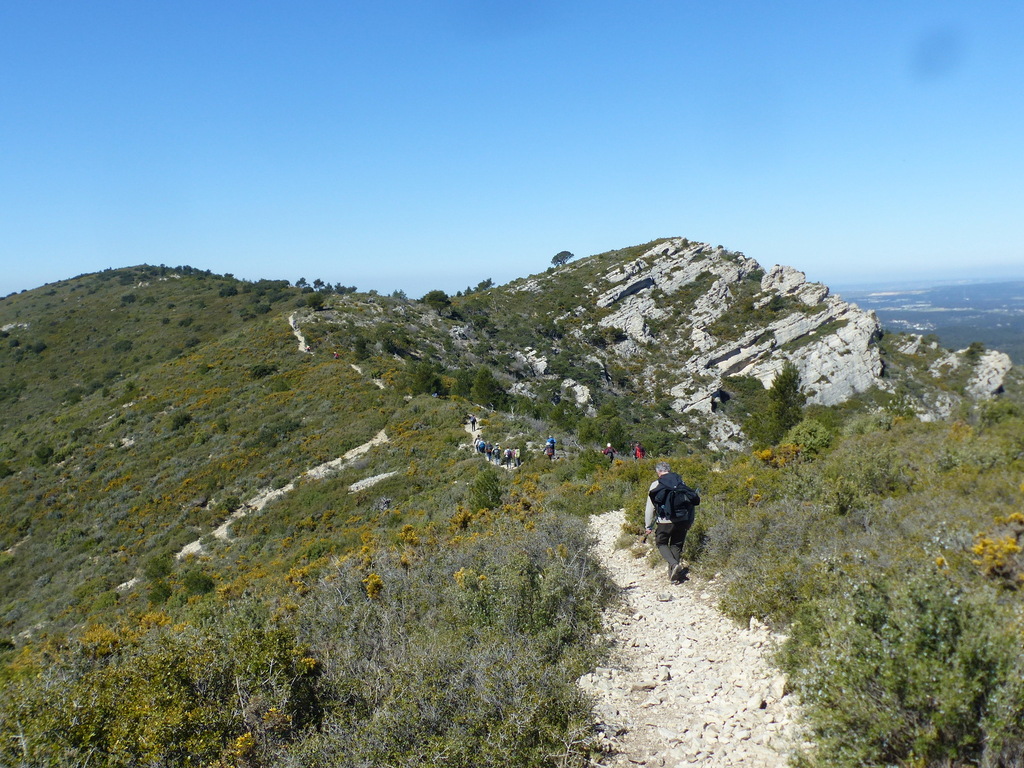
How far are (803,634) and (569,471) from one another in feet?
35.1

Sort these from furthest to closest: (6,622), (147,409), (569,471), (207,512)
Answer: (147,409) → (207,512) → (6,622) → (569,471)

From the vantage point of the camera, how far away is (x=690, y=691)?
420 centimetres

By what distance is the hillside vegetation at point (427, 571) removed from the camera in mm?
2967

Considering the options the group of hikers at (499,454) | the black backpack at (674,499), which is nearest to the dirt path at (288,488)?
the group of hikers at (499,454)

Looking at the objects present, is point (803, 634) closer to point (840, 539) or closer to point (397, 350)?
point (840, 539)

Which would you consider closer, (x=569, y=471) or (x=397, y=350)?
(x=569, y=471)

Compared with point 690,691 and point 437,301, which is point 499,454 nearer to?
point 690,691

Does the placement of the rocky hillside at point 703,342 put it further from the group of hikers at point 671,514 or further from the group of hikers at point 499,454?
the group of hikers at point 671,514

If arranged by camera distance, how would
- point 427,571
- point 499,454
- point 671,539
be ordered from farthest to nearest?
point 499,454 < point 427,571 < point 671,539

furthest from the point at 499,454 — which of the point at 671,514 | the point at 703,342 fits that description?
the point at 703,342

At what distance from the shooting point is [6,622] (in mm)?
Result: 16281

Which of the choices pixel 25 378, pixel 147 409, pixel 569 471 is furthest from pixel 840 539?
pixel 25 378

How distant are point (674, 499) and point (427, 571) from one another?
11.4 ft

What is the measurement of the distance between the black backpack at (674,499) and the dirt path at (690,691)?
884 millimetres
